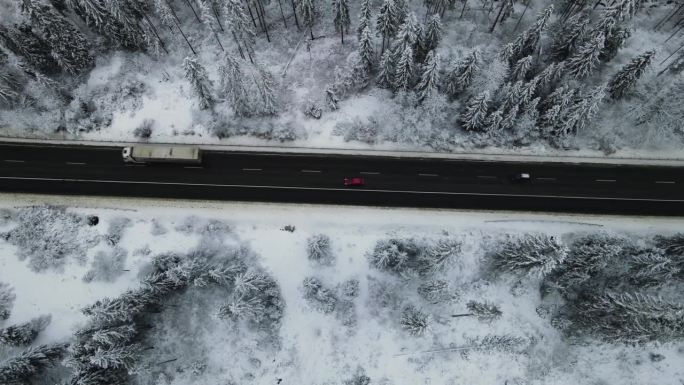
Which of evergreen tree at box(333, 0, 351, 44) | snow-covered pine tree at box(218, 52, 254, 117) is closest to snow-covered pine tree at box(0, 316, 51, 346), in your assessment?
snow-covered pine tree at box(218, 52, 254, 117)

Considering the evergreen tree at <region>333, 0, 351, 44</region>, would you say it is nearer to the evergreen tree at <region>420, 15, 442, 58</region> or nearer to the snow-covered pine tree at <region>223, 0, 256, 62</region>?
the evergreen tree at <region>420, 15, 442, 58</region>

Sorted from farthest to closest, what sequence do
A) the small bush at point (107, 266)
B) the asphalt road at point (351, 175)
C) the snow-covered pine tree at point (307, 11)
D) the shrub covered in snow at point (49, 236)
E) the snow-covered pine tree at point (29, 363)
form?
the snow-covered pine tree at point (307, 11) → the asphalt road at point (351, 175) → the shrub covered in snow at point (49, 236) → the small bush at point (107, 266) → the snow-covered pine tree at point (29, 363)

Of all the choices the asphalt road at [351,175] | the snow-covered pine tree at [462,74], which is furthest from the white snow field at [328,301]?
the snow-covered pine tree at [462,74]

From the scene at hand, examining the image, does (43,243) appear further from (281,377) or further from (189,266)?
(281,377)

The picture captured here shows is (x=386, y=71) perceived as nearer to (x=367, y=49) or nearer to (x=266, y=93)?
(x=367, y=49)

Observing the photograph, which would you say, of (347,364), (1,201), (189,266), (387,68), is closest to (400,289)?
(347,364)

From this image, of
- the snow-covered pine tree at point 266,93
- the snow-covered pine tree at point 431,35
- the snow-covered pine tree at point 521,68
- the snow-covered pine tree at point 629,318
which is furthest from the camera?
the snow-covered pine tree at point 431,35

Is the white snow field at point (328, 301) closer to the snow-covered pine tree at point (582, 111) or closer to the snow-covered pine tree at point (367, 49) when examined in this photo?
the snow-covered pine tree at point (582, 111)

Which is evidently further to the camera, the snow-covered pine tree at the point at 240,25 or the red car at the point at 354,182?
the red car at the point at 354,182
